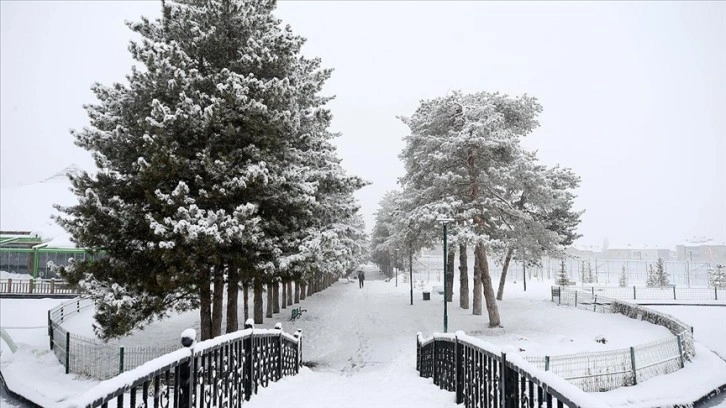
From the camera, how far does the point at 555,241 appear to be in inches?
987

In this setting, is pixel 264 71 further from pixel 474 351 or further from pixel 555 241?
pixel 555 241

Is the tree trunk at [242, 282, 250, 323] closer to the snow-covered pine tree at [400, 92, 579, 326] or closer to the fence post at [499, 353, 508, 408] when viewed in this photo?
the snow-covered pine tree at [400, 92, 579, 326]

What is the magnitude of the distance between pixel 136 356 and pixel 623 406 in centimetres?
1591

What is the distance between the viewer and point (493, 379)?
20.1 ft

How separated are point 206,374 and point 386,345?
1524cm

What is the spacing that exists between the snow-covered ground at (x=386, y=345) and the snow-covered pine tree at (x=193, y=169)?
414 cm

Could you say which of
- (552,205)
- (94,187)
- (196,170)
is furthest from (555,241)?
(94,187)

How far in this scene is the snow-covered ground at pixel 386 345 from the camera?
10195 mm

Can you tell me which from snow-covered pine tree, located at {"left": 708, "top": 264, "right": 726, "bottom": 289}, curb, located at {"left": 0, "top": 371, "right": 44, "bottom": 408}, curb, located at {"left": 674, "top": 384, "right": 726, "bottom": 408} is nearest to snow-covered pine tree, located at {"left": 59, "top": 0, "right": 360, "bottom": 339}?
curb, located at {"left": 0, "top": 371, "right": 44, "bottom": 408}

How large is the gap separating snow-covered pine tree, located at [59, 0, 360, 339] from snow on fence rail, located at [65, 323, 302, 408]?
3.35 meters

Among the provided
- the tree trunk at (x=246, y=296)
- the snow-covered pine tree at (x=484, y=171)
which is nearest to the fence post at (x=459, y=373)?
A: the tree trunk at (x=246, y=296)

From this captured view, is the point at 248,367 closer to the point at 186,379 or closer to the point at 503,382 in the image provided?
the point at 186,379

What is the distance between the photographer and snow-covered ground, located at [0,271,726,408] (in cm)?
1020

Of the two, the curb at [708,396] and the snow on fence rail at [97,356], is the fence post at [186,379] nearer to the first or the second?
the snow on fence rail at [97,356]
